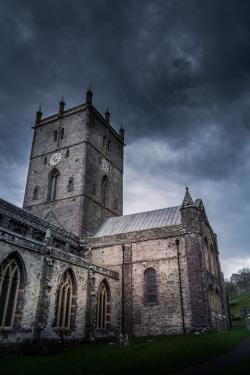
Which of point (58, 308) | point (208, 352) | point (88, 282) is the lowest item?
point (208, 352)

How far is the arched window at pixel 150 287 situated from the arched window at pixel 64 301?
26.6ft

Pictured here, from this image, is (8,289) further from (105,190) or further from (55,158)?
(55,158)

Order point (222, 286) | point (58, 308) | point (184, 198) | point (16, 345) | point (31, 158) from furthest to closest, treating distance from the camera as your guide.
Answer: point (31, 158)
point (222, 286)
point (184, 198)
point (58, 308)
point (16, 345)

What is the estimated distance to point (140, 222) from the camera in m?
35.2

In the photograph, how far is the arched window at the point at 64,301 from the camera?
21.6m

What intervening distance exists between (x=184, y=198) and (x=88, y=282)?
12418 mm

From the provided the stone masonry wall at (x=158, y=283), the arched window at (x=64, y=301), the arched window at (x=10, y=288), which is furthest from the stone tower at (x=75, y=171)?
the arched window at (x=10, y=288)

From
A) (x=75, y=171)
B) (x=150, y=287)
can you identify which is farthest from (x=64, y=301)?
(x=75, y=171)

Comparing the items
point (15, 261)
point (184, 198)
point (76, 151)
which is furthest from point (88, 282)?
point (76, 151)

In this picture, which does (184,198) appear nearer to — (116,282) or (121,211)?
(116,282)

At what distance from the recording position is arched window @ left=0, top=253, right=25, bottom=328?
701 inches

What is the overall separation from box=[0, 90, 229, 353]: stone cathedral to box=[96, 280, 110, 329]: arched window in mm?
108

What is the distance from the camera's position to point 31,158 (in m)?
44.5

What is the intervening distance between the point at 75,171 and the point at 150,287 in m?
18.6
